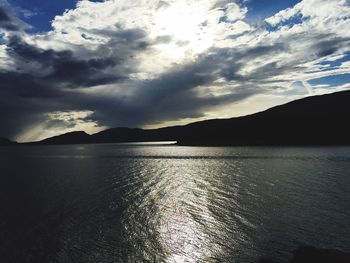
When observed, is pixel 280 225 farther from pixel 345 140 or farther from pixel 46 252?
pixel 345 140

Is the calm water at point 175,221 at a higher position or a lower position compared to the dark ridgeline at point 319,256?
lower

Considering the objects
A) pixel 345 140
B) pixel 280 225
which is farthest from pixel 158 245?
pixel 345 140

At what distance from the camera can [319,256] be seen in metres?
18.2

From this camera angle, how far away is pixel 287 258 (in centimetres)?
2177

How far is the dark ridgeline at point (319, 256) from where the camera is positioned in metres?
17.5

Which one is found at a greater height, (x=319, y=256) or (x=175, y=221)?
(x=319, y=256)

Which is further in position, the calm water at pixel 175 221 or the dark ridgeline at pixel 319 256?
the calm water at pixel 175 221

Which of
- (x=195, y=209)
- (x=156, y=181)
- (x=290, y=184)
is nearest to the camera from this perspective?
(x=195, y=209)

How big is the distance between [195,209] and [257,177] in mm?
29842

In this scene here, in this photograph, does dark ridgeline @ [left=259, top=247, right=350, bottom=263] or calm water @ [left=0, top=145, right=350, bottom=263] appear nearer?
dark ridgeline @ [left=259, top=247, right=350, bottom=263]

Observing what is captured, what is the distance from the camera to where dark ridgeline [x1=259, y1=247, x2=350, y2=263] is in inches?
690

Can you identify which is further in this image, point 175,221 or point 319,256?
point 175,221

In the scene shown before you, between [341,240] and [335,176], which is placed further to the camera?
[335,176]

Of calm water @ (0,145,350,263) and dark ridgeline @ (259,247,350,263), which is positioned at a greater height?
dark ridgeline @ (259,247,350,263)
